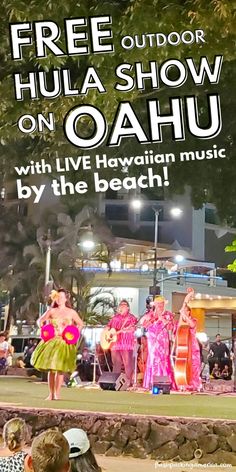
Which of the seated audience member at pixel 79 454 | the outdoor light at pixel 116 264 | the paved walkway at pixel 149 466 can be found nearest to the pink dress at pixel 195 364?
the paved walkway at pixel 149 466

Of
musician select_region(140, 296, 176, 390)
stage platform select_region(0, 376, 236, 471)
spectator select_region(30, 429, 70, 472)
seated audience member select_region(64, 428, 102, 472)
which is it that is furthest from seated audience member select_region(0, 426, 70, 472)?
musician select_region(140, 296, 176, 390)

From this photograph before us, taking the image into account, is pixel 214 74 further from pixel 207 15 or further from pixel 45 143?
pixel 45 143

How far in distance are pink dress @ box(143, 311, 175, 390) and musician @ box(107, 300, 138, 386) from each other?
115mm

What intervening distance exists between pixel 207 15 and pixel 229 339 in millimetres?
2046

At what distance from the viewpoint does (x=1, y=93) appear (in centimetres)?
504

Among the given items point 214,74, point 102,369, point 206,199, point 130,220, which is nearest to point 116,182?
point 130,220

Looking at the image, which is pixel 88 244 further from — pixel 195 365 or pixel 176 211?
pixel 195 365

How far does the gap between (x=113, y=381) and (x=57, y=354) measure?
412 mm

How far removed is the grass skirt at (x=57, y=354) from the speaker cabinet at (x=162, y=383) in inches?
21.5

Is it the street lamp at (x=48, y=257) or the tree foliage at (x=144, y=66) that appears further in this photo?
the street lamp at (x=48, y=257)

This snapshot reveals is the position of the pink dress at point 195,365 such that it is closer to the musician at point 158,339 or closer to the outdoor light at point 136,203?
the musician at point 158,339

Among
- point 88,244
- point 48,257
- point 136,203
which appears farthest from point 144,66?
point 48,257

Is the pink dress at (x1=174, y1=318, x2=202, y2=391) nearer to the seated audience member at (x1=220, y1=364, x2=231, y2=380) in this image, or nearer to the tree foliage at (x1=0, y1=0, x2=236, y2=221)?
the seated audience member at (x1=220, y1=364, x2=231, y2=380)

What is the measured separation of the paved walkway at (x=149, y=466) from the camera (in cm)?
450
